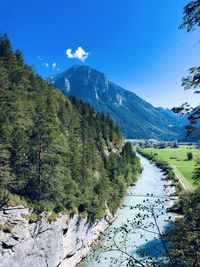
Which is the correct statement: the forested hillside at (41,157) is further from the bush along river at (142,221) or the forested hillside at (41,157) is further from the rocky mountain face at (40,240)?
the bush along river at (142,221)

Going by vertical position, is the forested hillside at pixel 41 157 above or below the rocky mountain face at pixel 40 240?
above

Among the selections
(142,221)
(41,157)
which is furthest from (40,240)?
(142,221)

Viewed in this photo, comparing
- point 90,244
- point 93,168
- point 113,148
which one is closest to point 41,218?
point 90,244

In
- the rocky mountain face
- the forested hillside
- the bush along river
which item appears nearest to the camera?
the rocky mountain face

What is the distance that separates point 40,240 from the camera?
143ft

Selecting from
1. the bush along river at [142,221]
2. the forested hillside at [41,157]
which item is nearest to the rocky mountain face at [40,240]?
the forested hillside at [41,157]

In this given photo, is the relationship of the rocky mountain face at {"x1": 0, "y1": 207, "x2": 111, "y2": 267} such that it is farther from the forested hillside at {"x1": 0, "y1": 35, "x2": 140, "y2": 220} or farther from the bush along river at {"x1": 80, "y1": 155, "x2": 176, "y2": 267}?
the bush along river at {"x1": 80, "y1": 155, "x2": 176, "y2": 267}

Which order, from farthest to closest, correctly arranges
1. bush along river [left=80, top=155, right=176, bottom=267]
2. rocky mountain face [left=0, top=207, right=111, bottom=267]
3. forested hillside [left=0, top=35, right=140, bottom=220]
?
bush along river [left=80, top=155, right=176, bottom=267] < forested hillside [left=0, top=35, right=140, bottom=220] < rocky mountain face [left=0, top=207, right=111, bottom=267]

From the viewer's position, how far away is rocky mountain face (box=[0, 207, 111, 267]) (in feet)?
125

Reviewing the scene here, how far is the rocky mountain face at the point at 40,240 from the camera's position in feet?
125

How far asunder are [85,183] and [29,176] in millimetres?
21732

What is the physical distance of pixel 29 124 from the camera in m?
58.1

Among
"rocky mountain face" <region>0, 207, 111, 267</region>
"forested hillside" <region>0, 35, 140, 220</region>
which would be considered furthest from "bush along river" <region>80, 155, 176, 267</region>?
"forested hillside" <region>0, 35, 140, 220</region>

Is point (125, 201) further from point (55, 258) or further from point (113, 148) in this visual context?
point (55, 258)
